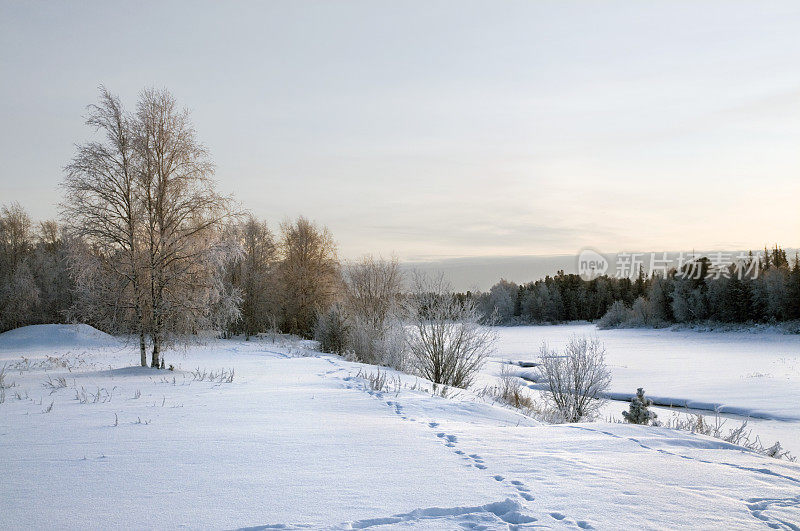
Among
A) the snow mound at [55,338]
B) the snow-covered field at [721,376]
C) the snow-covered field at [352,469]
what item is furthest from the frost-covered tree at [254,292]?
the snow-covered field at [352,469]

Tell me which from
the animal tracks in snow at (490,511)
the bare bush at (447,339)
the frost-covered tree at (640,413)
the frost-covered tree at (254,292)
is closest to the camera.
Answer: the animal tracks in snow at (490,511)

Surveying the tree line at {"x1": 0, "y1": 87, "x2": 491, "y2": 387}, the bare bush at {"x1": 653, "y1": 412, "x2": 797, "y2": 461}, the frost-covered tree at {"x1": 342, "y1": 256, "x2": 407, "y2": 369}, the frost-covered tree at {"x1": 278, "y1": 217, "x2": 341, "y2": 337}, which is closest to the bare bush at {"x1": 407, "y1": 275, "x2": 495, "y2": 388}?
the tree line at {"x1": 0, "y1": 87, "x2": 491, "y2": 387}

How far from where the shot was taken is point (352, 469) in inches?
200

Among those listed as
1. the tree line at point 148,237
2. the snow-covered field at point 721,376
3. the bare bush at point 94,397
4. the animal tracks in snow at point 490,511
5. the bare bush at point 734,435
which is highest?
the tree line at point 148,237

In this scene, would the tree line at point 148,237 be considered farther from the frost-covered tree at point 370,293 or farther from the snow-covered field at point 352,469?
the frost-covered tree at point 370,293

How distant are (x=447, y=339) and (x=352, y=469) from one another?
12413 mm

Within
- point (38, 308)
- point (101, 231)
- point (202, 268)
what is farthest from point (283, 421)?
point (38, 308)

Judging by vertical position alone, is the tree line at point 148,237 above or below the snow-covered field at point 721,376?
above

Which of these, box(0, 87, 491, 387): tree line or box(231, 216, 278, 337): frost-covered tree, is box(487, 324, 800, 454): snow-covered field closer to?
box(0, 87, 491, 387): tree line

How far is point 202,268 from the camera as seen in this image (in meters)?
16.1

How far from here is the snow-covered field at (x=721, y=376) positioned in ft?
56.6

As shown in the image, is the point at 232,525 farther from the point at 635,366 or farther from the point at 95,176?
the point at 635,366

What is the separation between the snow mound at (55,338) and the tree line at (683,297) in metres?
23.9

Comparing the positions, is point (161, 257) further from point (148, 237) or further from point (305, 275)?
point (305, 275)
